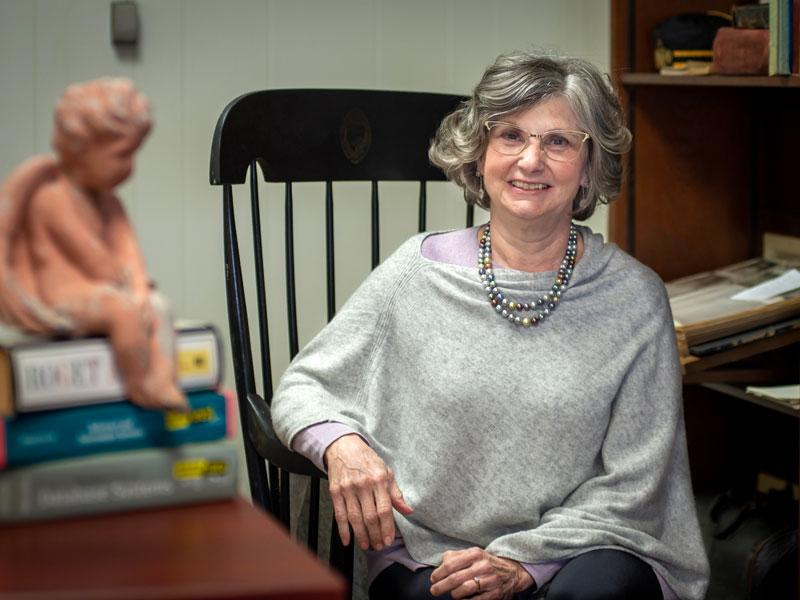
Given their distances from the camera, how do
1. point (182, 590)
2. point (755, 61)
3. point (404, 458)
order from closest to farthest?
point (182, 590) → point (404, 458) → point (755, 61)

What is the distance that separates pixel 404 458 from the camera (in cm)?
171

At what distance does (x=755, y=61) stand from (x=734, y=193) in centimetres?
48

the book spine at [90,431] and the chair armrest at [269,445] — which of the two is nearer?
the book spine at [90,431]

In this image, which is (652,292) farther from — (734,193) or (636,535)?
(734,193)

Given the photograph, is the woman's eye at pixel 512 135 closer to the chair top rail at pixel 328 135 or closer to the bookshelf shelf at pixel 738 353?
the chair top rail at pixel 328 135

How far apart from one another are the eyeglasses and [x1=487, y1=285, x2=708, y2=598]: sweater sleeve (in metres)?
0.25

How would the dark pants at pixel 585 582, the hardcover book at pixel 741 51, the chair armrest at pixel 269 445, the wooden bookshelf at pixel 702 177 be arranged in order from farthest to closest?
1. the wooden bookshelf at pixel 702 177
2. the hardcover book at pixel 741 51
3. the chair armrest at pixel 269 445
4. the dark pants at pixel 585 582

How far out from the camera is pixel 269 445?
5.33 ft

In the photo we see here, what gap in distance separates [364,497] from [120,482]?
62 centimetres

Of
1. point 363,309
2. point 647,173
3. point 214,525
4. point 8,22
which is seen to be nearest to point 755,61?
point 647,173

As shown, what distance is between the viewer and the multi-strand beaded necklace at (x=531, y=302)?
5.56ft

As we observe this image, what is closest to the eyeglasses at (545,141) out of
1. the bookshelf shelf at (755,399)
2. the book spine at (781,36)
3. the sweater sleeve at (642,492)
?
the sweater sleeve at (642,492)

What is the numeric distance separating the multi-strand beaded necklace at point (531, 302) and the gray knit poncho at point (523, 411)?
1cm

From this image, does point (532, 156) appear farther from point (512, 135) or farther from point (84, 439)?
point (84, 439)
